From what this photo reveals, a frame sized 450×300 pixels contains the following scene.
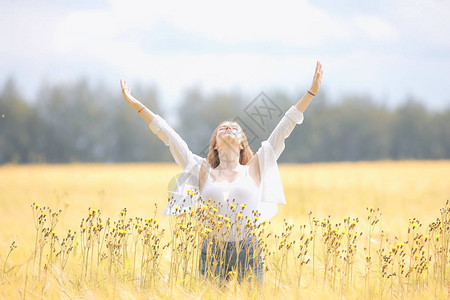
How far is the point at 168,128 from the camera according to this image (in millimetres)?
3809

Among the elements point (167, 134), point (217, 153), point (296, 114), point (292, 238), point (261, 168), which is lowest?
point (292, 238)

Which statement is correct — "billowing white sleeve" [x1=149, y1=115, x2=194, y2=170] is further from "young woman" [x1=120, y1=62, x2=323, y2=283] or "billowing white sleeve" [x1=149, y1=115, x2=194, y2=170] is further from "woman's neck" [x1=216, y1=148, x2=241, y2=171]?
"woman's neck" [x1=216, y1=148, x2=241, y2=171]

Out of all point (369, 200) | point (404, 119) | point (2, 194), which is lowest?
point (2, 194)

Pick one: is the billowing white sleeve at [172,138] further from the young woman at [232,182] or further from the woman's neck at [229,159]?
the woman's neck at [229,159]

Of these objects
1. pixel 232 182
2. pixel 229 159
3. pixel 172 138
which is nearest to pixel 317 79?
pixel 229 159

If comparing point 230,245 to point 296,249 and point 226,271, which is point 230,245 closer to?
point 226,271

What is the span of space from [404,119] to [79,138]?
846 inches

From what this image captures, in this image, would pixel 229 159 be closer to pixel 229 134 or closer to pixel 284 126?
pixel 229 134

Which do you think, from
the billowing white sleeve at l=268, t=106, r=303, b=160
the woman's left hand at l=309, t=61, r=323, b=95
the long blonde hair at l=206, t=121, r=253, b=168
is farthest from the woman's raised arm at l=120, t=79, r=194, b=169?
the woman's left hand at l=309, t=61, r=323, b=95

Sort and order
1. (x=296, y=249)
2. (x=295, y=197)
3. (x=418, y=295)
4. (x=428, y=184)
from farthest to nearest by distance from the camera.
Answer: (x=428, y=184), (x=295, y=197), (x=296, y=249), (x=418, y=295)

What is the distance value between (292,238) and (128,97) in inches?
111

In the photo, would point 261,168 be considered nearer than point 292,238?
Yes

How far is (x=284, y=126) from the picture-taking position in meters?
3.70

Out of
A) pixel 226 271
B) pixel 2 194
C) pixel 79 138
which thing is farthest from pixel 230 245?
pixel 79 138
